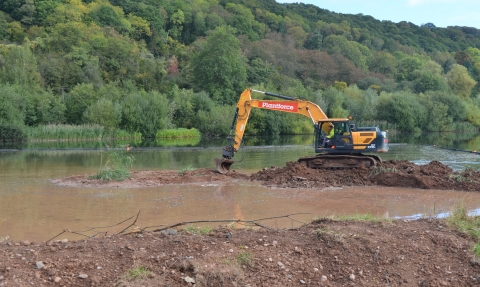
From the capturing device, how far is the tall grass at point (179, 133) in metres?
55.0

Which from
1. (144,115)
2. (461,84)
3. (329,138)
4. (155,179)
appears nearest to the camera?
(155,179)

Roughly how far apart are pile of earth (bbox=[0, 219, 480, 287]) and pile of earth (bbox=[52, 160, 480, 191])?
10.3m

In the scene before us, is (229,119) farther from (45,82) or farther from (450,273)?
(450,273)

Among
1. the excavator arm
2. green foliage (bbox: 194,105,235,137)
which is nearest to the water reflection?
the excavator arm

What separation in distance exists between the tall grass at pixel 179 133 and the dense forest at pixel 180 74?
85 centimetres

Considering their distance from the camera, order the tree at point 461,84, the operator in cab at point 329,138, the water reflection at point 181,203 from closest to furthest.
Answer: the water reflection at point 181,203 → the operator in cab at point 329,138 → the tree at point 461,84

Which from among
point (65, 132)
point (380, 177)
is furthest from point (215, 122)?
point (380, 177)

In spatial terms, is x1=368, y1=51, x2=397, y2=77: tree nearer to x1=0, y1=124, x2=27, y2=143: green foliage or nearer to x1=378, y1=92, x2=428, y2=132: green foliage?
x1=378, y1=92, x2=428, y2=132: green foliage

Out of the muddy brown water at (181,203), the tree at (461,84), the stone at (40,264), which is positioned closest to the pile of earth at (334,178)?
the muddy brown water at (181,203)

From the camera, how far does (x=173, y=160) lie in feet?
90.5

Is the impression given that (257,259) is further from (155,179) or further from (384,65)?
(384,65)

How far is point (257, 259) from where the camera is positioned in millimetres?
6188

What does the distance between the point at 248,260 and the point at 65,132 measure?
4411cm

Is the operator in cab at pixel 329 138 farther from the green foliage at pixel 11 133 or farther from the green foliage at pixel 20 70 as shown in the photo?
the green foliage at pixel 20 70
